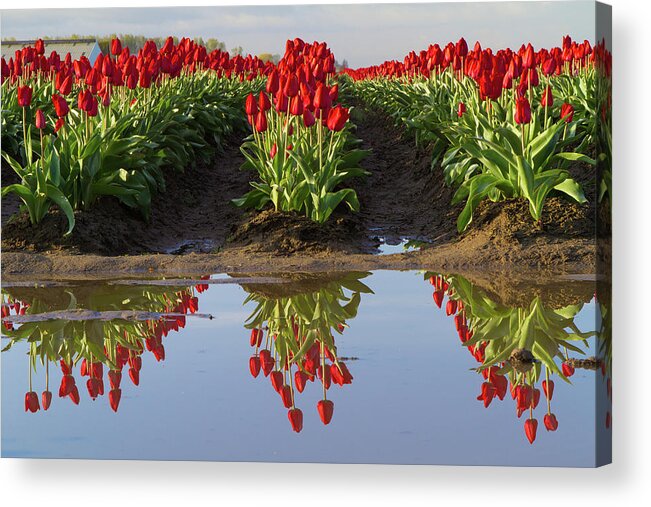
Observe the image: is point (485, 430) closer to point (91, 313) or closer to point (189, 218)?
point (91, 313)

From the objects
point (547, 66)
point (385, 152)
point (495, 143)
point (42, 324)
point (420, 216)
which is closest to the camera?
point (42, 324)

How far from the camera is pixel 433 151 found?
11375 mm

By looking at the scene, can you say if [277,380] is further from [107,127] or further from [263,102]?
[107,127]

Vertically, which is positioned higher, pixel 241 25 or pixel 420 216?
pixel 241 25

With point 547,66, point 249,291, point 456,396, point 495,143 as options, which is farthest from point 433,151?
point 456,396

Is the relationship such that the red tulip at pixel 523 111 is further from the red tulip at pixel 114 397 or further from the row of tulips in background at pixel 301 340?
the red tulip at pixel 114 397

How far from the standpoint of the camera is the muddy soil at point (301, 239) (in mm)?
8500

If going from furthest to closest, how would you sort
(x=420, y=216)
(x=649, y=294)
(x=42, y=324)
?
(x=420, y=216), (x=42, y=324), (x=649, y=294)

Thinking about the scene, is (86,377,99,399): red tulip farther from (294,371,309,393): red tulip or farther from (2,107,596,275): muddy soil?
(2,107,596,275): muddy soil

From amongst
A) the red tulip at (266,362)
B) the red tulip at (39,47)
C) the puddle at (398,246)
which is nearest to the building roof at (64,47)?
the red tulip at (39,47)

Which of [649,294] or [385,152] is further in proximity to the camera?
[385,152]

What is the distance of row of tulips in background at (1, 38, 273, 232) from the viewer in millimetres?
8992

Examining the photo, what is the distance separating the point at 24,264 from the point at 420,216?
345 centimetres

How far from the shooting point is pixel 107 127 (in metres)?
9.98
